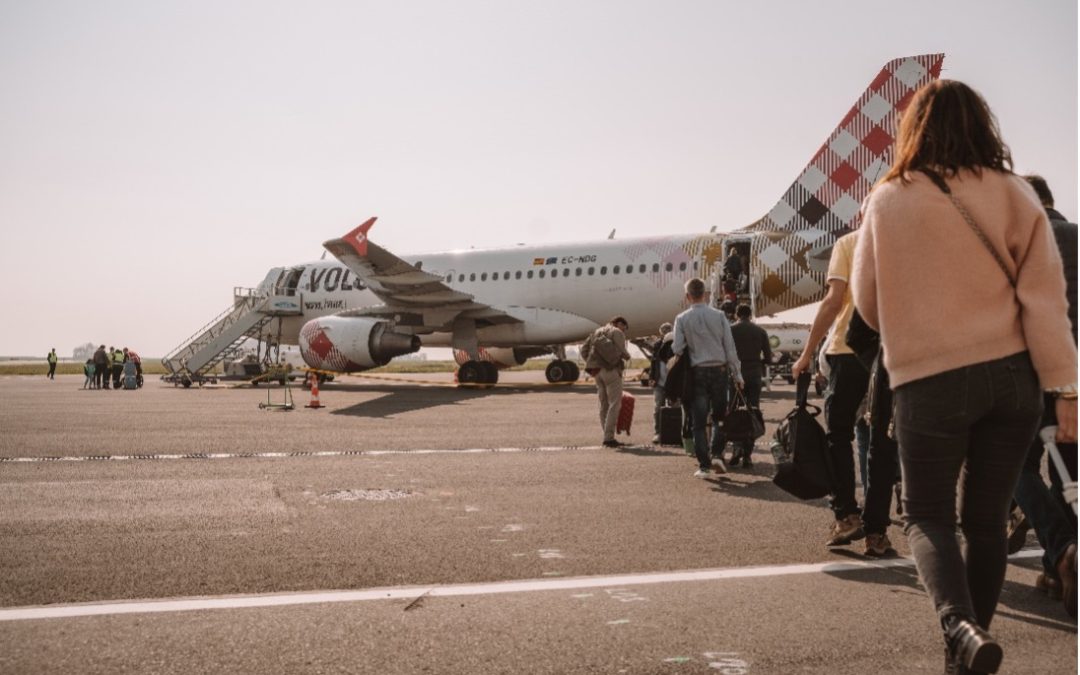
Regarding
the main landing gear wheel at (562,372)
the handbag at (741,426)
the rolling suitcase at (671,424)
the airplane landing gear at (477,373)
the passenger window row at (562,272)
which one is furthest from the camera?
the main landing gear wheel at (562,372)

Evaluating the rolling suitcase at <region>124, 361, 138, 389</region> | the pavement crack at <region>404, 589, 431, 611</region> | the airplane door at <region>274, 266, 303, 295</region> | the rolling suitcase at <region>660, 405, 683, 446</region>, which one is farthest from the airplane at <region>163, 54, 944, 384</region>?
the pavement crack at <region>404, 589, 431, 611</region>

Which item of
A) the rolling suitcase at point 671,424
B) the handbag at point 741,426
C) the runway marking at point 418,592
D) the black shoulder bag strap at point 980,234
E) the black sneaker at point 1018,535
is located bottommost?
the runway marking at point 418,592

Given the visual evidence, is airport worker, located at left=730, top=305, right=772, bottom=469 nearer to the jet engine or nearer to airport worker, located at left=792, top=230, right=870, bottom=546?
airport worker, located at left=792, top=230, right=870, bottom=546

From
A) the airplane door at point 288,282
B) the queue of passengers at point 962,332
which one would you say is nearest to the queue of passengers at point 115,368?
the airplane door at point 288,282

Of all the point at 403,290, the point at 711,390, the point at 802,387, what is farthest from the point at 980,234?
the point at 403,290

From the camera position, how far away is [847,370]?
19.7 feet

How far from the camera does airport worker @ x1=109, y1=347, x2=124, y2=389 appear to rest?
33.2 m

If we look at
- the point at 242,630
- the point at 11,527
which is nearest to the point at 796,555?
the point at 242,630

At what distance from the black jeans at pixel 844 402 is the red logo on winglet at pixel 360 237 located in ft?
60.3

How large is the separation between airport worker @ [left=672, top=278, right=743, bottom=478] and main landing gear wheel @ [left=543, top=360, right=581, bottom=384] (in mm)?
19913

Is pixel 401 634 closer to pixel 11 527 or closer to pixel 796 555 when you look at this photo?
pixel 796 555

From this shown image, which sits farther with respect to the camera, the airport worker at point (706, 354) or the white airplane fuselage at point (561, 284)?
the white airplane fuselage at point (561, 284)

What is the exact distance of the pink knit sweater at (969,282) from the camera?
2971 millimetres

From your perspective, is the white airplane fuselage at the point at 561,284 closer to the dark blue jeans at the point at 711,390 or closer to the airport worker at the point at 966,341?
the dark blue jeans at the point at 711,390
